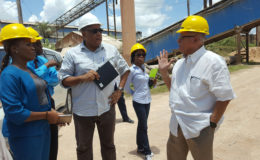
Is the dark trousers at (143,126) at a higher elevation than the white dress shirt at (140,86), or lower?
lower

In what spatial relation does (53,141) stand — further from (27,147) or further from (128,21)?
(128,21)

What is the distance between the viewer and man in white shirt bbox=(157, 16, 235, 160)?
171 cm

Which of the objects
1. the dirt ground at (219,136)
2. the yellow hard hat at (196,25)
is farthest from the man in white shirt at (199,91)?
the dirt ground at (219,136)

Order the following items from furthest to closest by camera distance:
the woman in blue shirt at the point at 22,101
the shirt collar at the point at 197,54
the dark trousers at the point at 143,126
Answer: the dark trousers at the point at 143,126 < the shirt collar at the point at 197,54 < the woman in blue shirt at the point at 22,101

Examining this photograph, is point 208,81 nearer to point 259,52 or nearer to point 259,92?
point 259,92

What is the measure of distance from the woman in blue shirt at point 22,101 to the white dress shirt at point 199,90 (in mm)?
1292

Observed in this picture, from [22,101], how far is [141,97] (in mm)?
1932

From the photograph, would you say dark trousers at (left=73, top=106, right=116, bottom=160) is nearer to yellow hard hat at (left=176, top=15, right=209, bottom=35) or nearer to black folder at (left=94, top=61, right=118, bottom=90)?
black folder at (left=94, top=61, right=118, bottom=90)

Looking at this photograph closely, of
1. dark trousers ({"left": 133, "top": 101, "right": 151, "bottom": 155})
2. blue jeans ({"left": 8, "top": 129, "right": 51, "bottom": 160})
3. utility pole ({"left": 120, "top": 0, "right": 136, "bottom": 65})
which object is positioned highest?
utility pole ({"left": 120, "top": 0, "right": 136, "bottom": 65})

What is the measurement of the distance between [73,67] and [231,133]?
350 centimetres

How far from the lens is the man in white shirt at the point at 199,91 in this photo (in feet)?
5.62

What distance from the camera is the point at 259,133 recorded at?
3811mm

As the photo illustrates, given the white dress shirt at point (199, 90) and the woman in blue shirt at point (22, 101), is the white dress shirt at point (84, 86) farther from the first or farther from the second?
the white dress shirt at point (199, 90)

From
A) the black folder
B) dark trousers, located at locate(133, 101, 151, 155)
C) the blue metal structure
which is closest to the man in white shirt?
the black folder
